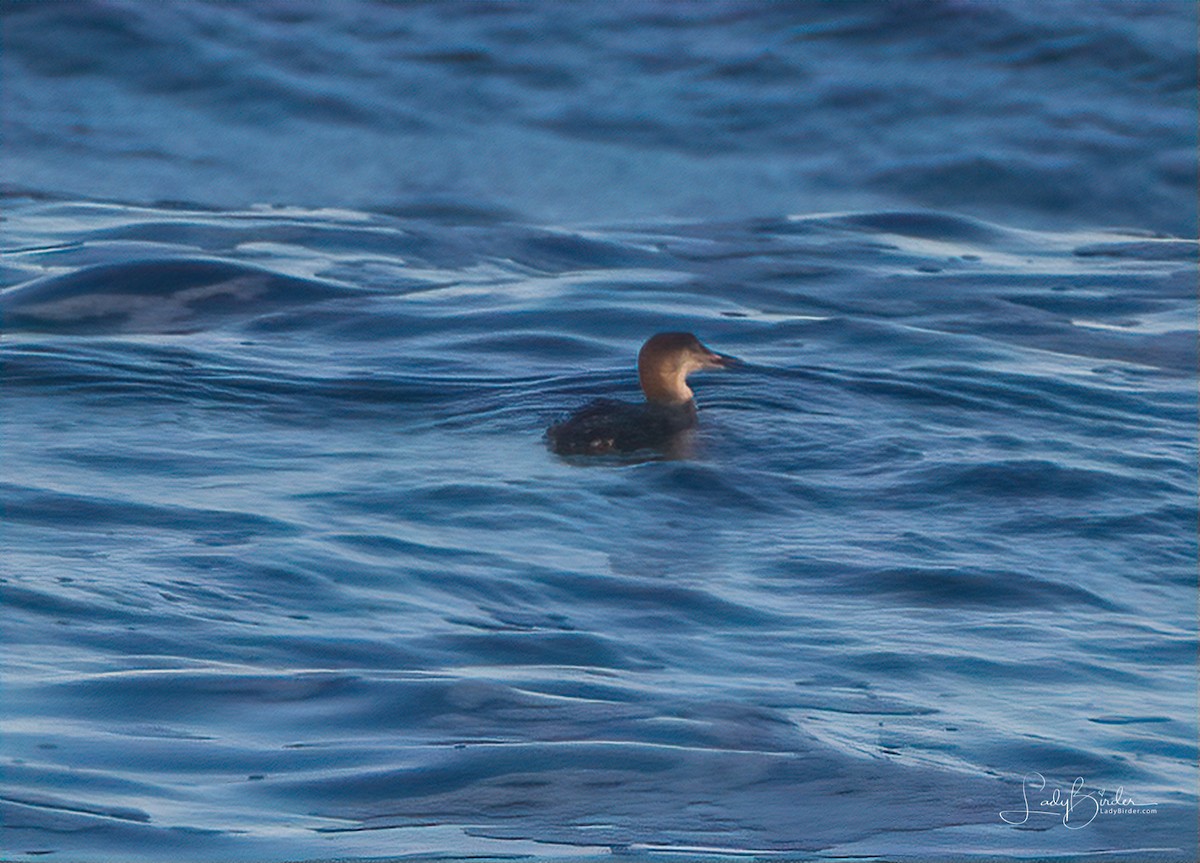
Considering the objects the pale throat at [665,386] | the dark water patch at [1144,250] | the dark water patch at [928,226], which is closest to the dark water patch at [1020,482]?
the pale throat at [665,386]

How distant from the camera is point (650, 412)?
9789mm

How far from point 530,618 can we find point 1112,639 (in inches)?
86.1

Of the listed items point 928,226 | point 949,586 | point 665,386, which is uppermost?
point 928,226

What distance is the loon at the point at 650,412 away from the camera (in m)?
9.44

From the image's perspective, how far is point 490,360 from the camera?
11.2 metres

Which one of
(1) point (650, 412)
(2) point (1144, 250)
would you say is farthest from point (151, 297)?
(2) point (1144, 250)

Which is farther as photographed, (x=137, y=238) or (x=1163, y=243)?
(x=1163, y=243)

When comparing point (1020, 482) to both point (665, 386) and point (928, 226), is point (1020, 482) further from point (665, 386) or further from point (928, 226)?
point (928, 226)

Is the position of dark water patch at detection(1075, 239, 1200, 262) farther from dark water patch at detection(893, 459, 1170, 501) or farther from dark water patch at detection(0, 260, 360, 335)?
dark water patch at detection(0, 260, 360, 335)

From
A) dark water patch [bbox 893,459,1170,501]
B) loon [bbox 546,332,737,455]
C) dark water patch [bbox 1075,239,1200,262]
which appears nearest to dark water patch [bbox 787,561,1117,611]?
dark water patch [bbox 893,459,1170,501]

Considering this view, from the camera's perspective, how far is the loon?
372 inches

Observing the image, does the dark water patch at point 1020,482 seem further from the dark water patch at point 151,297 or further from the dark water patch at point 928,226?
the dark water patch at point 928,226

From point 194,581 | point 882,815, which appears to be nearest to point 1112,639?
point 882,815

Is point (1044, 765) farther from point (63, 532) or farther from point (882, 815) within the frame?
point (63, 532)
